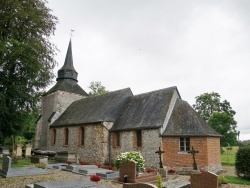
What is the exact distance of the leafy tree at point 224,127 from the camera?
35.2 m

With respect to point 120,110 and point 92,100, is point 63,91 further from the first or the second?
point 120,110

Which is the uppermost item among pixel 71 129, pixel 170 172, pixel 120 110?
pixel 120 110

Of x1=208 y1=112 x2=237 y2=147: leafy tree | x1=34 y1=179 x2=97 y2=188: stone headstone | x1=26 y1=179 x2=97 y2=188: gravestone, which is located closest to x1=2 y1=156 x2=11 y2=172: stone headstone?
x1=26 y1=179 x2=97 y2=188: gravestone

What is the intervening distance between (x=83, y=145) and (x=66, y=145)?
304 centimetres

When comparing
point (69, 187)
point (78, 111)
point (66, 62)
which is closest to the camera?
point (69, 187)

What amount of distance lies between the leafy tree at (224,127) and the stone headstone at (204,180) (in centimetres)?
2878

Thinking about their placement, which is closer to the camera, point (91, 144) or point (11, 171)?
point (11, 171)

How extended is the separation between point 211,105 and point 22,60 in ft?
124

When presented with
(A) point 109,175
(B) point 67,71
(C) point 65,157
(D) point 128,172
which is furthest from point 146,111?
(B) point 67,71

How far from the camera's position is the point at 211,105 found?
4366 centimetres

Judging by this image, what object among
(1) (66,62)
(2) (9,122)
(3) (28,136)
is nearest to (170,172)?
(2) (9,122)

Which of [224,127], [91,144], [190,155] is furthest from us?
[224,127]

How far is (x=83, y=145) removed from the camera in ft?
75.2

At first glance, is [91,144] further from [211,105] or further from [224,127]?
[211,105]
